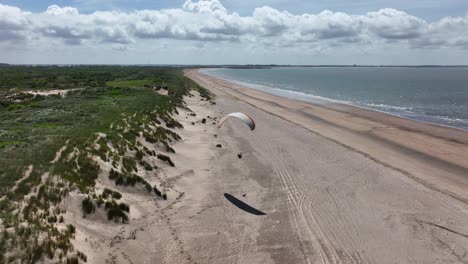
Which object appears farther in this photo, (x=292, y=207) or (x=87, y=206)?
(x=292, y=207)

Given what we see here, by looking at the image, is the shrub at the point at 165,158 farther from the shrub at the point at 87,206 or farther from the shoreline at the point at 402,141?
the shoreline at the point at 402,141

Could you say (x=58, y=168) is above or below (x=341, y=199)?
above

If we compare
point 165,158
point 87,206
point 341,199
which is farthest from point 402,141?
point 87,206

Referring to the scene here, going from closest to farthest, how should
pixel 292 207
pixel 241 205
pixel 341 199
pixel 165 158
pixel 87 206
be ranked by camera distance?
pixel 87 206 < pixel 292 207 < pixel 241 205 < pixel 341 199 < pixel 165 158

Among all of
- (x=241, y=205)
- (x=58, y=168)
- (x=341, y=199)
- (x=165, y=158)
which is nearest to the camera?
(x=58, y=168)

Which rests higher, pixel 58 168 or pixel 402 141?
pixel 58 168

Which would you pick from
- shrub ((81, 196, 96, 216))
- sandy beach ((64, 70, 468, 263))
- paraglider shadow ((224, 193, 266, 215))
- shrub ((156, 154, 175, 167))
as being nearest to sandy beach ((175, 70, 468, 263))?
sandy beach ((64, 70, 468, 263))

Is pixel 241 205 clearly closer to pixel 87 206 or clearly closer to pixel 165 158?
pixel 165 158

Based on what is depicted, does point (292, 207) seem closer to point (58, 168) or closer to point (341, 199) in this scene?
point (341, 199)

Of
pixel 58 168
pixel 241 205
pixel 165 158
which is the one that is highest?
pixel 58 168

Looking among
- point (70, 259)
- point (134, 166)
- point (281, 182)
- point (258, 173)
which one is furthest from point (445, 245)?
point (134, 166)
